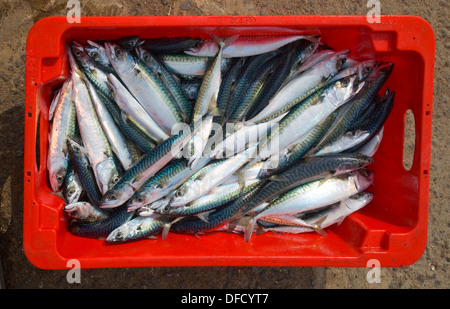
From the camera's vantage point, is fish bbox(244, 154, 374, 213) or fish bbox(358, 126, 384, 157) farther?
fish bbox(358, 126, 384, 157)

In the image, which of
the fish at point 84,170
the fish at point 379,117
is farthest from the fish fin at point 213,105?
the fish at point 379,117

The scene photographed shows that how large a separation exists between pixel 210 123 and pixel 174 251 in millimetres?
688

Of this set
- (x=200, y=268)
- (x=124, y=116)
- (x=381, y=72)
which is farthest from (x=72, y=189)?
(x=381, y=72)

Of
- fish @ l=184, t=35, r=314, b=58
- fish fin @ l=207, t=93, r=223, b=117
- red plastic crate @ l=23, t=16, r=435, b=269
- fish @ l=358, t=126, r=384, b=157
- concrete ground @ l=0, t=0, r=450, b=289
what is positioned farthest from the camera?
concrete ground @ l=0, t=0, r=450, b=289

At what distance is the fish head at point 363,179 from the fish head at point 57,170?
160 cm

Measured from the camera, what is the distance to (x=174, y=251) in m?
1.85

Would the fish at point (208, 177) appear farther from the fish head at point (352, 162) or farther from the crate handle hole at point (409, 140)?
the crate handle hole at point (409, 140)

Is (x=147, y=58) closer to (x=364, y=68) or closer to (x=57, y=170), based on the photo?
(x=57, y=170)

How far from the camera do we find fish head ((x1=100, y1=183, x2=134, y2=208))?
6.02 ft

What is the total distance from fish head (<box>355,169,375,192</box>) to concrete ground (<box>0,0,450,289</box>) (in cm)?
79

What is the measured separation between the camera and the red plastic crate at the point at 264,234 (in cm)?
169

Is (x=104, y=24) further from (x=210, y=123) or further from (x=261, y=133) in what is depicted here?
(x=261, y=133)

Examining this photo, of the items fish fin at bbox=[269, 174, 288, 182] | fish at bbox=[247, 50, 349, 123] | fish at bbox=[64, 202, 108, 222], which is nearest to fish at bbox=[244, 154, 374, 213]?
fish fin at bbox=[269, 174, 288, 182]

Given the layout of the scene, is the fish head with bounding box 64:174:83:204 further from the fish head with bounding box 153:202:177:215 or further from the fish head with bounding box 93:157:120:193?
the fish head with bounding box 153:202:177:215
